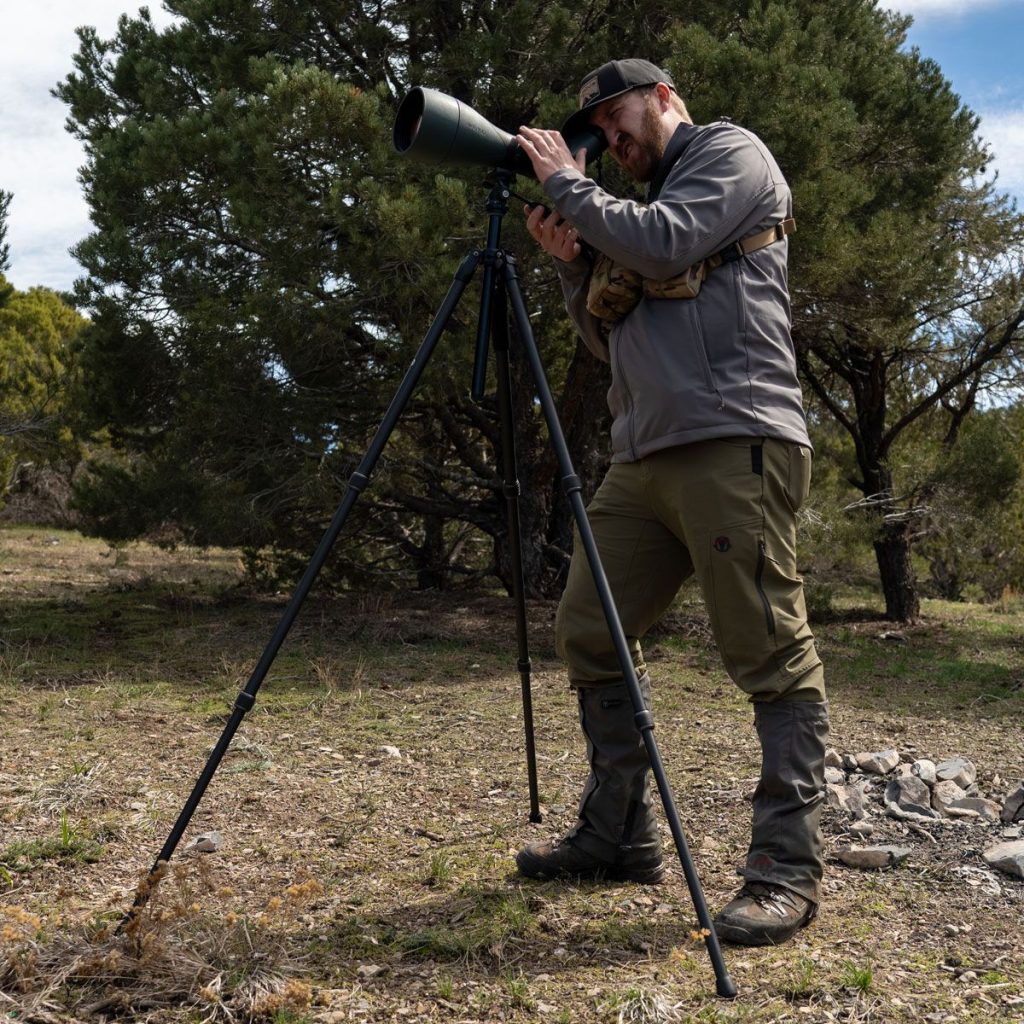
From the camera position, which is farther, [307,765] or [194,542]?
[194,542]

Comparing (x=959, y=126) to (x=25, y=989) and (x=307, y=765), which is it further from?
(x=25, y=989)

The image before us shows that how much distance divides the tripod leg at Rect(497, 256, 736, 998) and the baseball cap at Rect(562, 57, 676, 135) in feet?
1.23

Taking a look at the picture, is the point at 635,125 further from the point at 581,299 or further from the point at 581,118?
the point at 581,299

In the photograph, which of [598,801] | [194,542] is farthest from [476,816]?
[194,542]

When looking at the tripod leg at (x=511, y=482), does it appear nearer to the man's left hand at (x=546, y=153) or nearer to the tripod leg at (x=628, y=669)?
Answer: the tripod leg at (x=628, y=669)

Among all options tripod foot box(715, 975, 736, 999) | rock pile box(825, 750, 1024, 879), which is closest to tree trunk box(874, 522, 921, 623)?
rock pile box(825, 750, 1024, 879)

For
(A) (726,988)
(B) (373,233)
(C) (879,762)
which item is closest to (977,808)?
(C) (879,762)

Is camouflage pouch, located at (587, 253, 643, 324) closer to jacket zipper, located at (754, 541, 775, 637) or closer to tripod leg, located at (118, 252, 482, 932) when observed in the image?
tripod leg, located at (118, 252, 482, 932)

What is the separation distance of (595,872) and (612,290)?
58.2 inches

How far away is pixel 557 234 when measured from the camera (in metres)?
2.70

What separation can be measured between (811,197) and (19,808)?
517cm

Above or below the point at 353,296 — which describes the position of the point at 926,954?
below

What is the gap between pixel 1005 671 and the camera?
24.2 ft

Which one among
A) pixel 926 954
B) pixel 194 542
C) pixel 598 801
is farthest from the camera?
pixel 194 542
